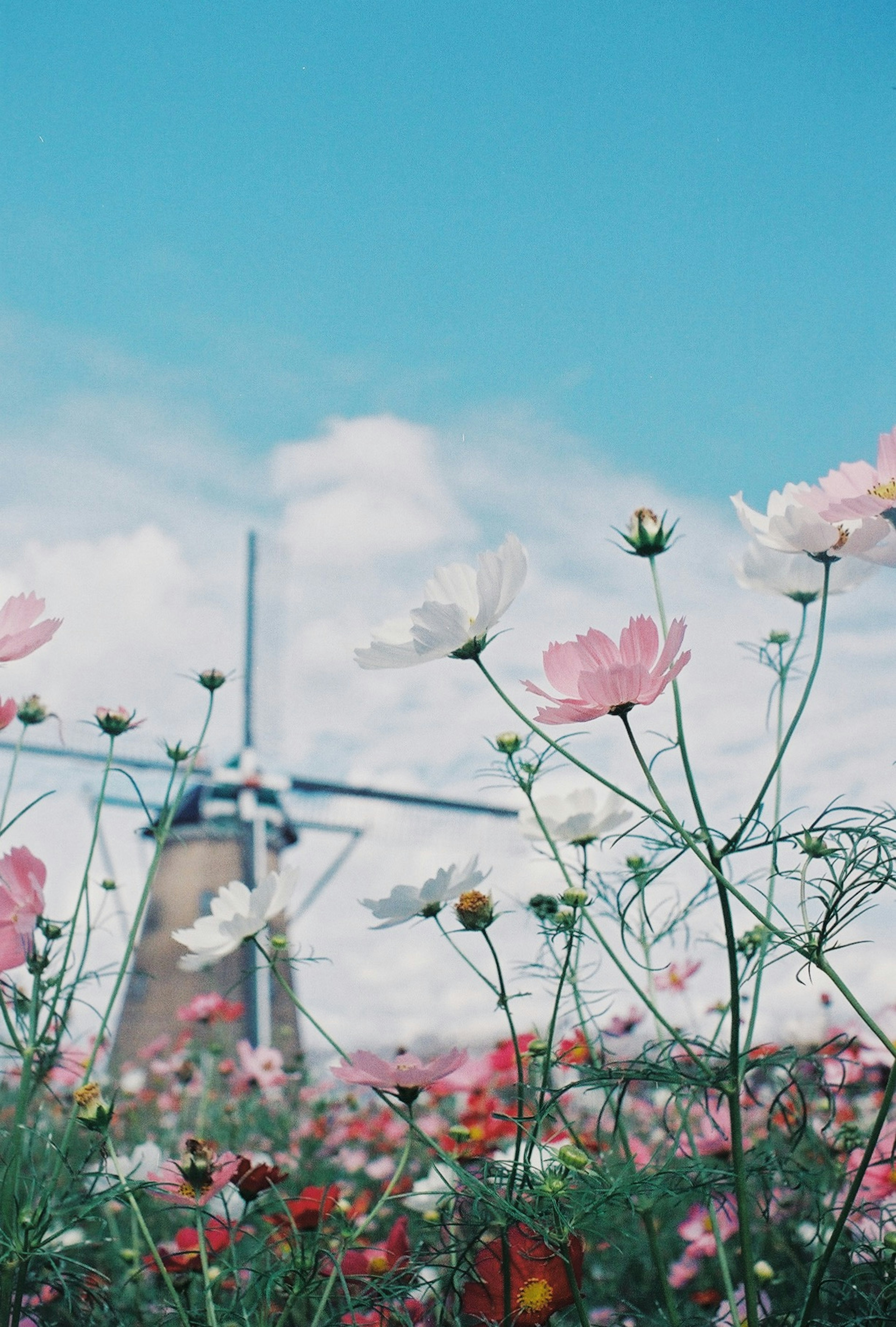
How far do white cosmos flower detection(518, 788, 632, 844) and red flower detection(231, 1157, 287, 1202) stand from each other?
1.41 feet

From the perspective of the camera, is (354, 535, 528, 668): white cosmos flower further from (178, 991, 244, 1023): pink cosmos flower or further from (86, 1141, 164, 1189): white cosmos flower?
(178, 991, 244, 1023): pink cosmos flower

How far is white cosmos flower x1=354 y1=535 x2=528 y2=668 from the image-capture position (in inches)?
29.2

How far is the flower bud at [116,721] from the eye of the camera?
1188 mm

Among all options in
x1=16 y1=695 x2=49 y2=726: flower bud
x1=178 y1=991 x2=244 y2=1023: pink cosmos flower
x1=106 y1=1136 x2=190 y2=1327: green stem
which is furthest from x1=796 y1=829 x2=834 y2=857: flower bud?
x1=178 y1=991 x2=244 y2=1023: pink cosmos flower

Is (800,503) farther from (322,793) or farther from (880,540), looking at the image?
(322,793)

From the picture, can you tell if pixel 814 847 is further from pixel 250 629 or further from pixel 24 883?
pixel 250 629

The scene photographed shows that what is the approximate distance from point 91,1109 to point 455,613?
1.68 feet

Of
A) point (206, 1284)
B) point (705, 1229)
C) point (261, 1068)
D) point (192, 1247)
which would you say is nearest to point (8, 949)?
point (206, 1284)

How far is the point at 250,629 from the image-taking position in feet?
38.3

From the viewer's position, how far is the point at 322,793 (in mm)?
10383

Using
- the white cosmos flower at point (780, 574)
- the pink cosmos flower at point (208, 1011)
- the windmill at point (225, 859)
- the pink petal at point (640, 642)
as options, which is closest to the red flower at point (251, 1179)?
the pink petal at point (640, 642)

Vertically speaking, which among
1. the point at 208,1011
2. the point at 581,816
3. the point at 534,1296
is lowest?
the point at 534,1296

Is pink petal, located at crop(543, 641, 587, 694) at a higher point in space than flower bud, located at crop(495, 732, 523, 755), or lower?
lower

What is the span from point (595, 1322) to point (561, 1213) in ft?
1.41
